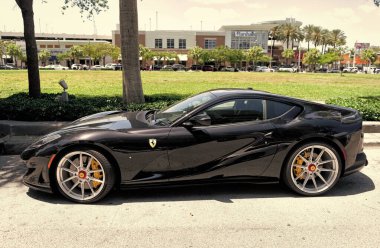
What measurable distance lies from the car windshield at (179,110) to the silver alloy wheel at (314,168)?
51.8 inches

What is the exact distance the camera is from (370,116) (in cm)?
770

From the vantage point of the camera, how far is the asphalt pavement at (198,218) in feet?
10.3

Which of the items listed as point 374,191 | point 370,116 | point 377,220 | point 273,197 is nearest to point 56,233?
point 273,197

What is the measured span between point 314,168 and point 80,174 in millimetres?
2755

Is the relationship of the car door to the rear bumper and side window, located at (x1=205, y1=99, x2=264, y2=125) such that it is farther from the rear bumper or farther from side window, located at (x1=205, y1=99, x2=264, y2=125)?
the rear bumper

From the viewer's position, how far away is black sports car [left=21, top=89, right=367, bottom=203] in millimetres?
3828

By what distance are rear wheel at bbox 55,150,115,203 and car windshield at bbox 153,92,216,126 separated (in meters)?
0.81

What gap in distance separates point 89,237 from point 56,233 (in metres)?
0.34

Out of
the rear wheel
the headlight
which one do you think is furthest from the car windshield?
the headlight

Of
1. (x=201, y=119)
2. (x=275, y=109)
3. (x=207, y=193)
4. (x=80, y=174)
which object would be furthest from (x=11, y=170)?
(x=275, y=109)

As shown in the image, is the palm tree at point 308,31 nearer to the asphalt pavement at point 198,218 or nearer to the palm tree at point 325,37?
the palm tree at point 325,37

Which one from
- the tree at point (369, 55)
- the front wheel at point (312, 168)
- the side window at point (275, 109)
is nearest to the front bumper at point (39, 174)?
the side window at point (275, 109)

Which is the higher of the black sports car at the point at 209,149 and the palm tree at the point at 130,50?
the palm tree at the point at 130,50

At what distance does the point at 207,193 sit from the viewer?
13.9 ft
